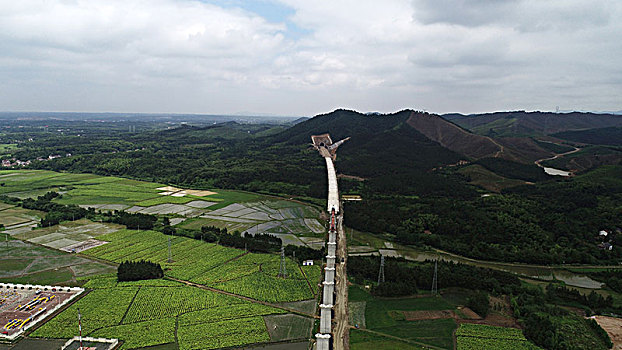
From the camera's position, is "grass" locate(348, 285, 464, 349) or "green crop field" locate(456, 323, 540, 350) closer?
"green crop field" locate(456, 323, 540, 350)

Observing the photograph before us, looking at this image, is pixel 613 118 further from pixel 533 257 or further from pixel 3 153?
pixel 3 153

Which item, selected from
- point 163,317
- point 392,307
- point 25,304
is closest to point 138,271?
point 25,304

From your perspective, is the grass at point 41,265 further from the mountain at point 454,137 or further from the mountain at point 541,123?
the mountain at point 541,123

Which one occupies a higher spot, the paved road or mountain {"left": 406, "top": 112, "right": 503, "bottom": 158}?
mountain {"left": 406, "top": 112, "right": 503, "bottom": 158}

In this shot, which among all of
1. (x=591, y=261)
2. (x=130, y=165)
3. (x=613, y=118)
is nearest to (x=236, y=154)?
(x=130, y=165)

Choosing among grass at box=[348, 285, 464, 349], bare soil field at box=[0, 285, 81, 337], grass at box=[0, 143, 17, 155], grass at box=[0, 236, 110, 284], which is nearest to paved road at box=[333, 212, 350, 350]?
grass at box=[348, 285, 464, 349]

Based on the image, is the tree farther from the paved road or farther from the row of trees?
the row of trees
